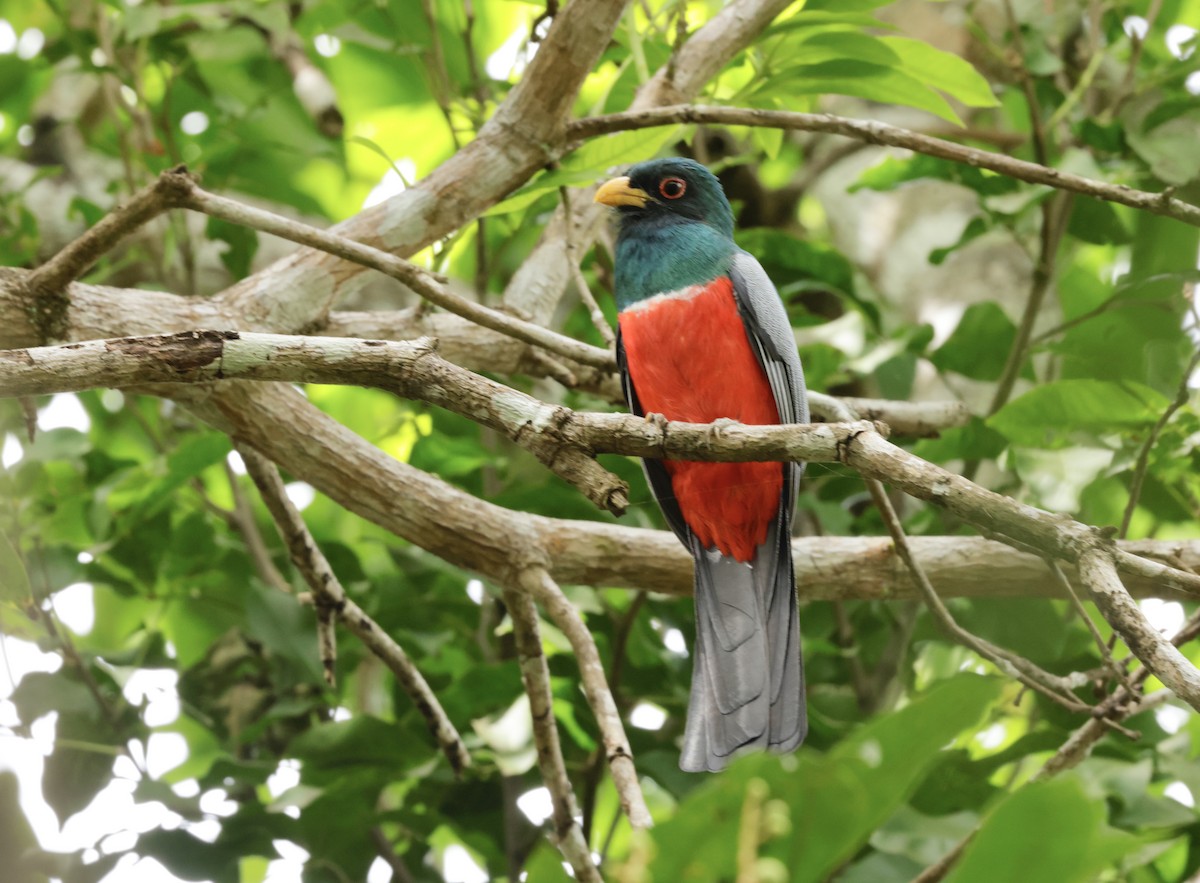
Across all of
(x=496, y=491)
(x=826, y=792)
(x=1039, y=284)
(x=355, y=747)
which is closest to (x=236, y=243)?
(x=496, y=491)

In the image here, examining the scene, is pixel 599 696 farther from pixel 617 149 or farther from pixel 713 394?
pixel 617 149

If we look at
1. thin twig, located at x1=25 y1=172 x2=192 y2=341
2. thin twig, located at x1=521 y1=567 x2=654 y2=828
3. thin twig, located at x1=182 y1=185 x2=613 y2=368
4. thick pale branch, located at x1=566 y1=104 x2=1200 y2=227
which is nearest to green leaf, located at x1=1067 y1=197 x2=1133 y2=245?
thick pale branch, located at x1=566 y1=104 x2=1200 y2=227

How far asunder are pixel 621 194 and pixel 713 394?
0.86 metres

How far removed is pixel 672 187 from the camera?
154 inches

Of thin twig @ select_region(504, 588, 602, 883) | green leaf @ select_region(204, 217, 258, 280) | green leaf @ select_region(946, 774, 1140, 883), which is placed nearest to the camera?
green leaf @ select_region(946, 774, 1140, 883)

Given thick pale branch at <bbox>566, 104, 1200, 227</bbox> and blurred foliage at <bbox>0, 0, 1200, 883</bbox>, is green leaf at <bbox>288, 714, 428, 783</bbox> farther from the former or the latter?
thick pale branch at <bbox>566, 104, 1200, 227</bbox>

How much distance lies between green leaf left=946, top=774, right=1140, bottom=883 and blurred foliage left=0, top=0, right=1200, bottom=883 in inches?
52.8

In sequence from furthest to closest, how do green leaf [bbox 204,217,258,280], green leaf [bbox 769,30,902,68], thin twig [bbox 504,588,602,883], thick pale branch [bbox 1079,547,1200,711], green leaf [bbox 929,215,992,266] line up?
1. green leaf [bbox 204,217,258,280]
2. green leaf [bbox 929,215,992,266]
3. green leaf [bbox 769,30,902,68]
4. thin twig [bbox 504,588,602,883]
5. thick pale branch [bbox 1079,547,1200,711]

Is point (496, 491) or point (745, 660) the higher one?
point (496, 491)

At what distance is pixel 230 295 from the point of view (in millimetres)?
3098

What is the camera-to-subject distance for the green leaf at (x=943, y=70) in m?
3.29

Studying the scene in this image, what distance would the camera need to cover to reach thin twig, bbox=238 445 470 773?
10.2ft

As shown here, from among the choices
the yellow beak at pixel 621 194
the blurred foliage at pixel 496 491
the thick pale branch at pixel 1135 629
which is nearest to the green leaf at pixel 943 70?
the blurred foliage at pixel 496 491

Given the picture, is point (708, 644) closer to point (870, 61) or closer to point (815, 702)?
point (815, 702)
